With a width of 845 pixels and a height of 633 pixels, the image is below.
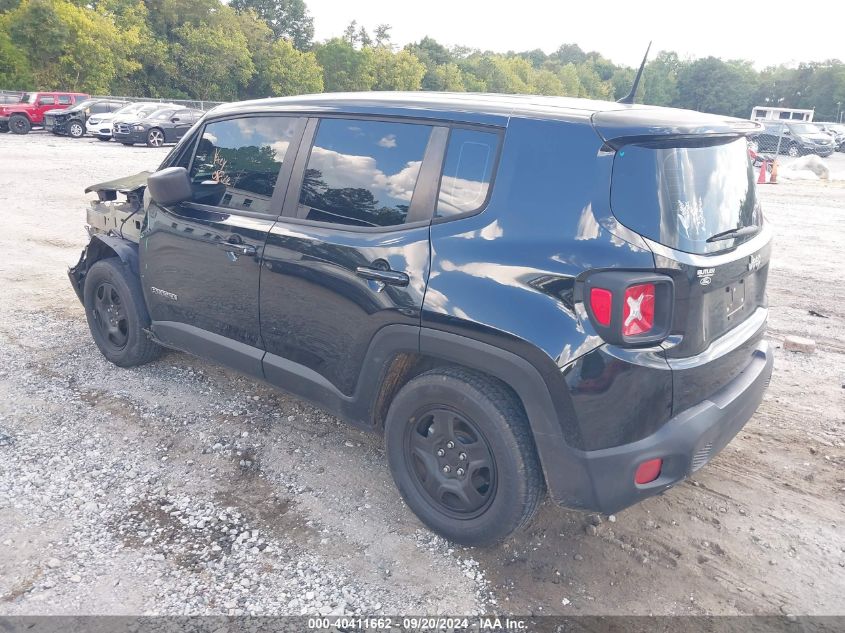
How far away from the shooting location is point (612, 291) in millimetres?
2461

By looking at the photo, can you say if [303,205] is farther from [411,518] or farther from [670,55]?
[670,55]

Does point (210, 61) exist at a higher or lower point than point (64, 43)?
higher

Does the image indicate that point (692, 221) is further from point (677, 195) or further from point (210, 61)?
point (210, 61)

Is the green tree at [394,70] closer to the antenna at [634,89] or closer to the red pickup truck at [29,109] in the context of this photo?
the red pickup truck at [29,109]

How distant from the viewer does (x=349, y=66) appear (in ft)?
178

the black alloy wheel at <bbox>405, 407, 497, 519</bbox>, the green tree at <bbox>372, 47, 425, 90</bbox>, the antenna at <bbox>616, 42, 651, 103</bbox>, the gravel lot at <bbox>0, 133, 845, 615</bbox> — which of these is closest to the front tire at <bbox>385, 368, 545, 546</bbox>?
the black alloy wheel at <bbox>405, 407, 497, 519</bbox>

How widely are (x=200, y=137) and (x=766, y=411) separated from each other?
13.6ft

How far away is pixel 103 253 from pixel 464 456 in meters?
3.45

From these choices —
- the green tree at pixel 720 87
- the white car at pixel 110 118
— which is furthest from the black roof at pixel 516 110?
the green tree at pixel 720 87

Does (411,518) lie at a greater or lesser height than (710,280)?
lesser

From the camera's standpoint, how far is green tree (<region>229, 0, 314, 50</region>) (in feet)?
235

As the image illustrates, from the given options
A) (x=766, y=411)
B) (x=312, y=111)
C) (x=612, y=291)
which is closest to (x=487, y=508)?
(x=612, y=291)

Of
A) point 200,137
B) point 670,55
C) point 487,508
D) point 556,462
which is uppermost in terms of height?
point 670,55

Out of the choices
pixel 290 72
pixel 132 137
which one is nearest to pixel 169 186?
pixel 132 137
